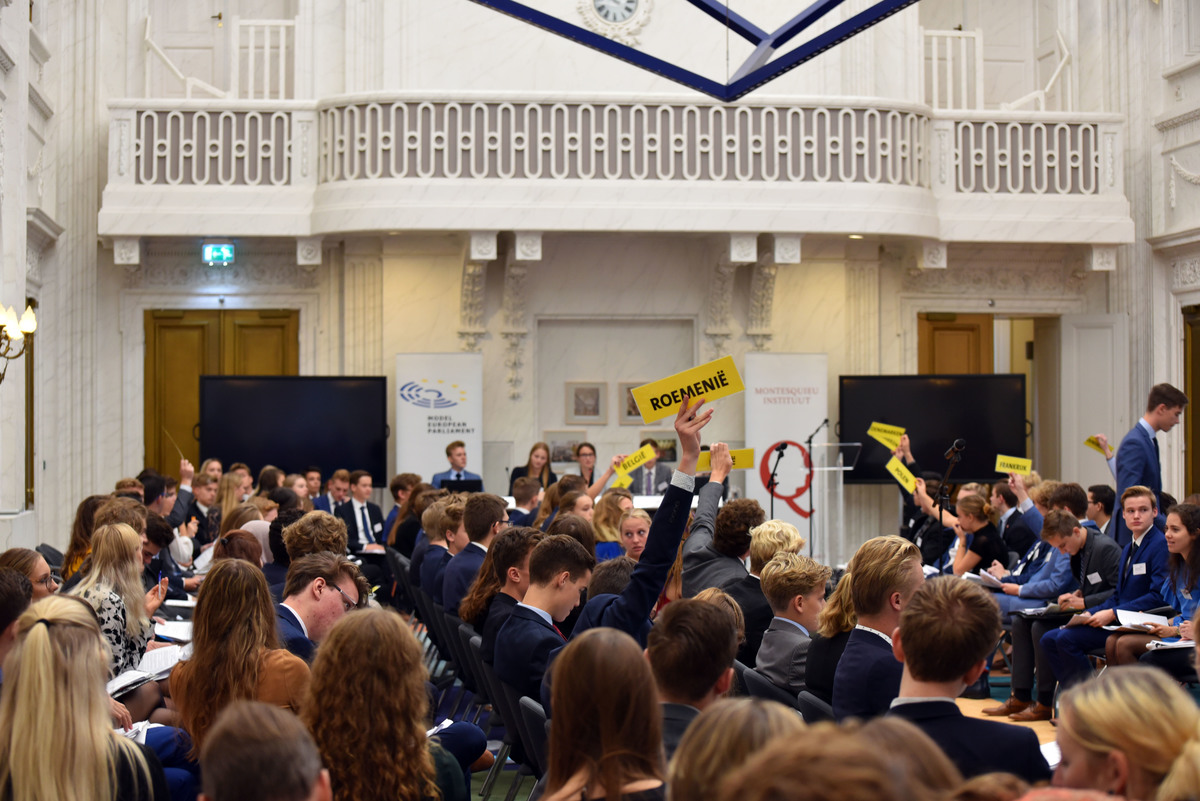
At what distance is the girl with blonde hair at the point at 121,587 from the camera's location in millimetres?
4395

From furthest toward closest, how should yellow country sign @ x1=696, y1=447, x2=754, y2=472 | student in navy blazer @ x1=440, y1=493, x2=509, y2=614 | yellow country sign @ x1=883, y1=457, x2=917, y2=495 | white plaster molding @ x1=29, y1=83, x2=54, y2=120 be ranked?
white plaster molding @ x1=29, y1=83, x2=54, y2=120
yellow country sign @ x1=883, y1=457, x2=917, y2=495
yellow country sign @ x1=696, y1=447, x2=754, y2=472
student in navy blazer @ x1=440, y1=493, x2=509, y2=614

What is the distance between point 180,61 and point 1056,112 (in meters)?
9.26

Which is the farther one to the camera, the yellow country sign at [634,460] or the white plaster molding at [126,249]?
the white plaster molding at [126,249]

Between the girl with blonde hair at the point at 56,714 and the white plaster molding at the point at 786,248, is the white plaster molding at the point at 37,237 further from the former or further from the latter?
the girl with blonde hair at the point at 56,714

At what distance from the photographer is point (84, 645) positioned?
246 cm

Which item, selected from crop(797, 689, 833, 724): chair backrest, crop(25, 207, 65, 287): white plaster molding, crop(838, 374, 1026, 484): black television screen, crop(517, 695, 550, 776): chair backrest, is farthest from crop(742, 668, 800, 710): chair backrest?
crop(25, 207, 65, 287): white plaster molding

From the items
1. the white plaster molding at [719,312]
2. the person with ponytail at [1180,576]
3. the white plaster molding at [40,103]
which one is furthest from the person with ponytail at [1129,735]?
the white plaster molding at [40,103]

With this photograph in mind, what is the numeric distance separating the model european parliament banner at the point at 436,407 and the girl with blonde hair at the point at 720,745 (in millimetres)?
10591

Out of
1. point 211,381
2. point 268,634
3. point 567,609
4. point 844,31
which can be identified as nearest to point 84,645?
point 268,634

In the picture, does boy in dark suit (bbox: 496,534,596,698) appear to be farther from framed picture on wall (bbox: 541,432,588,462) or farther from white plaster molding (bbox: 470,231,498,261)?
framed picture on wall (bbox: 541,432,588,462)

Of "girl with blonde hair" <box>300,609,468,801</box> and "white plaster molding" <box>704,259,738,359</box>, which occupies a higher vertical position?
"white plaster molding" <box>704,259,738,359</box>

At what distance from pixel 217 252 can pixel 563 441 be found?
4026 mm

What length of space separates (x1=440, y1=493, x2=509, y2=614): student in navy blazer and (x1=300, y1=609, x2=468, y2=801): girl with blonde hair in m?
3.04

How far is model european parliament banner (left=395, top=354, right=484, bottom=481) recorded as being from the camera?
12.3 meters
